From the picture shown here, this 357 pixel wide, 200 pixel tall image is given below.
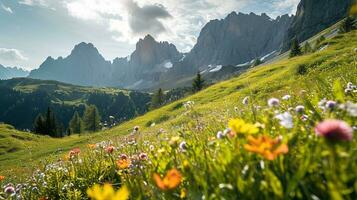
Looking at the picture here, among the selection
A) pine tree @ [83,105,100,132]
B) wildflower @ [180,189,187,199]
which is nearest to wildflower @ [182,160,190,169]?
wildflower @ [180,189,187,199]

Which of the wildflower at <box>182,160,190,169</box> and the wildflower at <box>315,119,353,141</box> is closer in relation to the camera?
the wildflower at <box>315,119,353,141</box>

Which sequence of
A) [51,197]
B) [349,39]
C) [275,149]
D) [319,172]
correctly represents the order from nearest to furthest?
[275,149]
[319,172]
[51,197]
[349,39]

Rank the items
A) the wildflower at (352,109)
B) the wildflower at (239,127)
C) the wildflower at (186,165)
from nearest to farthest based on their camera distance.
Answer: the wildflower at (352,109) < the wildflower at (239,127) < the wildflower at (186,165)

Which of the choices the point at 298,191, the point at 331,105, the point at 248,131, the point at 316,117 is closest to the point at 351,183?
the point at 298,191

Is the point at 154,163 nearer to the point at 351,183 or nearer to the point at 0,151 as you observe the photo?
the point at 351,183

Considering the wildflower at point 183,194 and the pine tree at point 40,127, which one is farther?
the pine tree at point 40,127

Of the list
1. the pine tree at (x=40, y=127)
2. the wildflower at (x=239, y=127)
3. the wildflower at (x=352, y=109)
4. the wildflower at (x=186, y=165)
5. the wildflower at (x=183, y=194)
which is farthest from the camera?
the pine tree at (x=40, y=127)

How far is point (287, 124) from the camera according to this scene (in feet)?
7.47

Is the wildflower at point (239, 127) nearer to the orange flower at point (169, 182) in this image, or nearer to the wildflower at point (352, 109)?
the orange flower at point (169, 182)

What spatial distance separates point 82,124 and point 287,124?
119 m

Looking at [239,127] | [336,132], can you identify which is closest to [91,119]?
[239,127]

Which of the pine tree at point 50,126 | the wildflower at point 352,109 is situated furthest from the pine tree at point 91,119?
the wildflower at point 352,109

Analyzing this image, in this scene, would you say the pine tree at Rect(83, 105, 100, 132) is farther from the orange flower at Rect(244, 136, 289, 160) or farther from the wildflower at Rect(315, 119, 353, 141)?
the wildflower at Rect(315, 119, 353, 141)

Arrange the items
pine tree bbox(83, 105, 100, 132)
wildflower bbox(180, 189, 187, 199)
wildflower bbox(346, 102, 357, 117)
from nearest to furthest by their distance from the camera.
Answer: wildflower bbox(346, 102, 357, 117)
wildflower bbox(180, 189, 187, 199)
pine tree bbox(83, 105, 100, 132)
